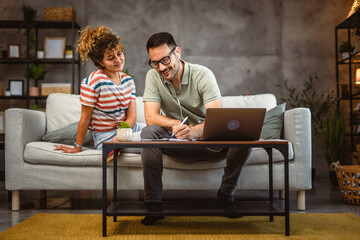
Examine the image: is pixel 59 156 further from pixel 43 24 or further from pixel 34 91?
pixel 43 24

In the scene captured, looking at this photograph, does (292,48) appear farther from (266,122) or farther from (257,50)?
(266,122)

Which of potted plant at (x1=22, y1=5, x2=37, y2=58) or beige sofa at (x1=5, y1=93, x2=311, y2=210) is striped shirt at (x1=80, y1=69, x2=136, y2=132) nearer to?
beige sofa at (x1=5, y1=93, x2=311, y2=210)

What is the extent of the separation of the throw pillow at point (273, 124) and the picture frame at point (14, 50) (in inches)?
133

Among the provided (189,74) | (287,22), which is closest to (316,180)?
(287,22)

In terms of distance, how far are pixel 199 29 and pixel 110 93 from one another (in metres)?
2.69

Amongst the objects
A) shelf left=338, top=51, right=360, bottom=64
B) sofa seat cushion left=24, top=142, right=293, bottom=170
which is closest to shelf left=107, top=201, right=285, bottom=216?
sofa seat cushion left=24, top=142, right=293, bottom=170

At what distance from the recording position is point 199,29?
4.96 metres

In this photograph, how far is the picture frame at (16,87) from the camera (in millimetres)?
4852

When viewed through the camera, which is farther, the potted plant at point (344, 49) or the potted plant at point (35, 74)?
the potted plant at point (35, 74)

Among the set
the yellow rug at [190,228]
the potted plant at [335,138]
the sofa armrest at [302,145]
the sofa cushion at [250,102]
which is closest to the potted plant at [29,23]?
the sofa cushion at [250,102]

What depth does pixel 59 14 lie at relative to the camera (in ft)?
15.7

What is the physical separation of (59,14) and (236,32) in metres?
2.20

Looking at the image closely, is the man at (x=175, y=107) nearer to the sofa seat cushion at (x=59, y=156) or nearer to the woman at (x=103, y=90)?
the woman at (x=103, y=90)

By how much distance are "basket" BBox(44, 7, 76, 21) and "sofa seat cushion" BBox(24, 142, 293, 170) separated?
100 inches
